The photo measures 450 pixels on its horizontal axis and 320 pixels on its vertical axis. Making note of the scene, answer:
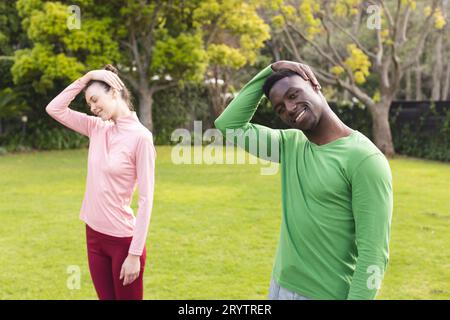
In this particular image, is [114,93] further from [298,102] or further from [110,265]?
[298,102]

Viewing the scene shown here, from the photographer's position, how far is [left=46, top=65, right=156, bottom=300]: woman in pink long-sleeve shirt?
267 centimetres

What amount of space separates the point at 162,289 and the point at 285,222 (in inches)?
117

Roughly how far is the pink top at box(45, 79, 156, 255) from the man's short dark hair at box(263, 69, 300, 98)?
0.79m

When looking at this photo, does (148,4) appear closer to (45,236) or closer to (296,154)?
(45,236)

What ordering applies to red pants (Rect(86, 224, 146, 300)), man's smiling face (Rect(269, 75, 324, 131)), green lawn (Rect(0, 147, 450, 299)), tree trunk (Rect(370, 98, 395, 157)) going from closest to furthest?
man's smiling face (Rect(269, 75, 324, 131)), red pants (Rect(86, 224, 146, 300)), green lawn (Rect(0, 147, 450, 299)), tree trunk (Rect(370, 98, 395, 157))

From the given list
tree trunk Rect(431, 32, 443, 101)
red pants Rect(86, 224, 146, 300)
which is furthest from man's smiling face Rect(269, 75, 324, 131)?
tree trunk Rect(431, 32, 443, 101)

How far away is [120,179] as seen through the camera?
273 centimetres

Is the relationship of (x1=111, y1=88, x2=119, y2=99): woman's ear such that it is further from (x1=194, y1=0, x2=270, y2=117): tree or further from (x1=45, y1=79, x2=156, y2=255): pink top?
(x1=194, y1=0, x2=270, y2=117): tree

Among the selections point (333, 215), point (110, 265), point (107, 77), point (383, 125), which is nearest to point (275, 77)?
point (333, 215)

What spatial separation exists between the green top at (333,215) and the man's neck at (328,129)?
26mm

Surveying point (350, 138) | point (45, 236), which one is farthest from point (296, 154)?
point (45, 236)

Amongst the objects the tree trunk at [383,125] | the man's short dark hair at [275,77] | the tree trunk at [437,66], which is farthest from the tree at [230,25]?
the man's short dark hair at [275,77]

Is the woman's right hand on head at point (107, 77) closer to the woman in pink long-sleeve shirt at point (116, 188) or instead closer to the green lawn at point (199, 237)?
the woman in pink long-sleeve shirt at point (116, 188)

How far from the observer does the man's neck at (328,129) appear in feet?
6.57
